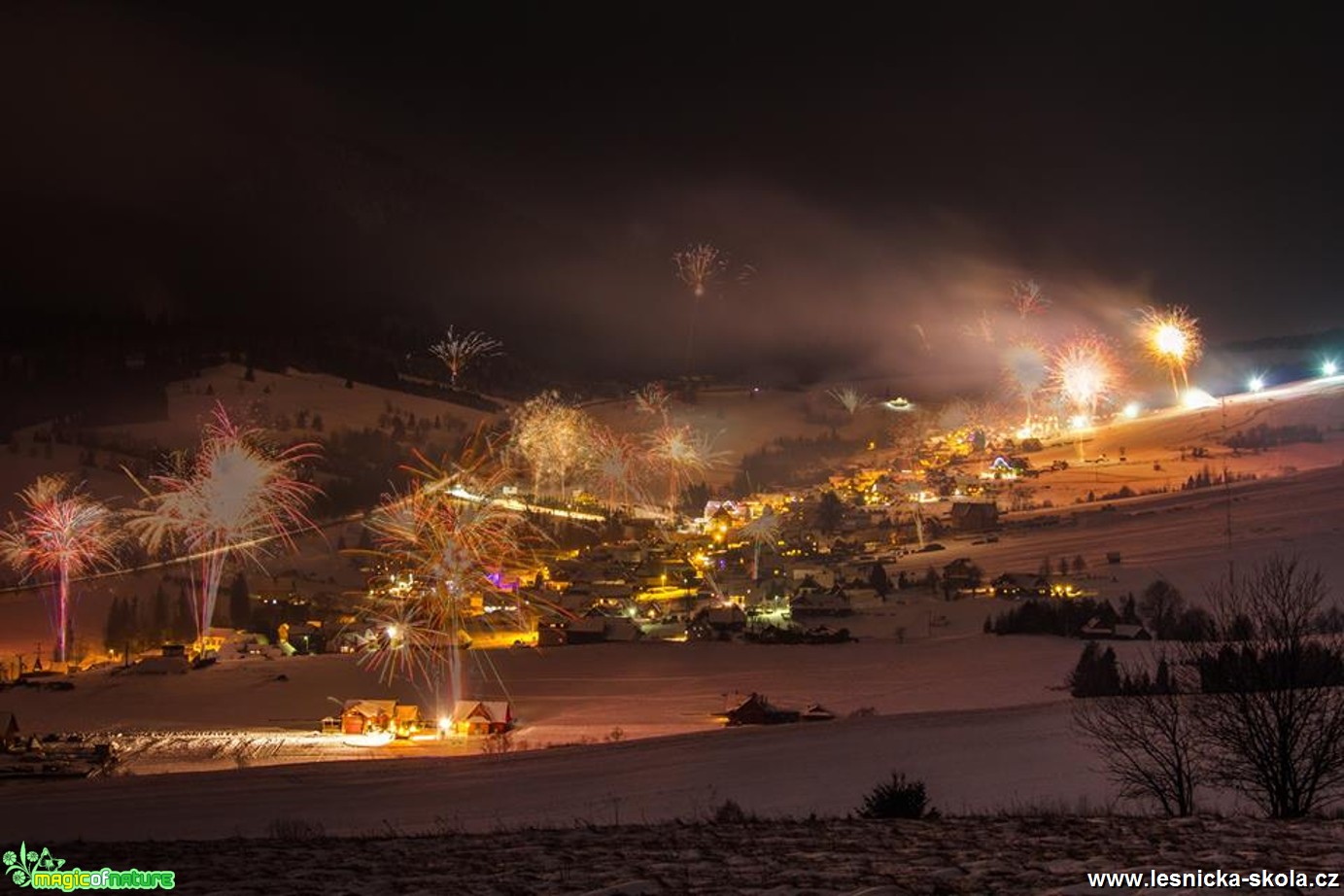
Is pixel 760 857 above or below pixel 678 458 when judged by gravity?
below

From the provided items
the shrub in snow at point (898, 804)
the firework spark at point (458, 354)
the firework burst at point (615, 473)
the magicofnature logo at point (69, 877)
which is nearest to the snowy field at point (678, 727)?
the shrub in snow at point (898, 804)

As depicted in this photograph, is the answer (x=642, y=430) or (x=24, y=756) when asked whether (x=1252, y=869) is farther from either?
(x=642, y=430)

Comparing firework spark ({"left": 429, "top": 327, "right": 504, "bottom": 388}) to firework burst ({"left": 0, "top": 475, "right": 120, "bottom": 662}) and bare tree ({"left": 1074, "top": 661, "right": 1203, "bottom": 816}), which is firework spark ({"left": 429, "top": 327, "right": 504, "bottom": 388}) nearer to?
firework burst ({"left": 0, "top": 475, "right": 120, "bottom": 662})

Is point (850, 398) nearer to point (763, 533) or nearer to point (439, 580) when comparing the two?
point (763, 533)

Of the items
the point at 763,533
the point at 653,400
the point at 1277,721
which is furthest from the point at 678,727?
the point at 653,400

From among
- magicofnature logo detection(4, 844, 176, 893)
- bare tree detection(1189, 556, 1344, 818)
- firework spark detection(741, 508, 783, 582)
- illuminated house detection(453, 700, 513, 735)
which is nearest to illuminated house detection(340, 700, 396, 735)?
illuminated house detection(453, 700, 513, 735)

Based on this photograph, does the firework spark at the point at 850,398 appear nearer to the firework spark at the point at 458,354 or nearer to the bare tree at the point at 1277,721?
the firework spark at the point at 458,354
